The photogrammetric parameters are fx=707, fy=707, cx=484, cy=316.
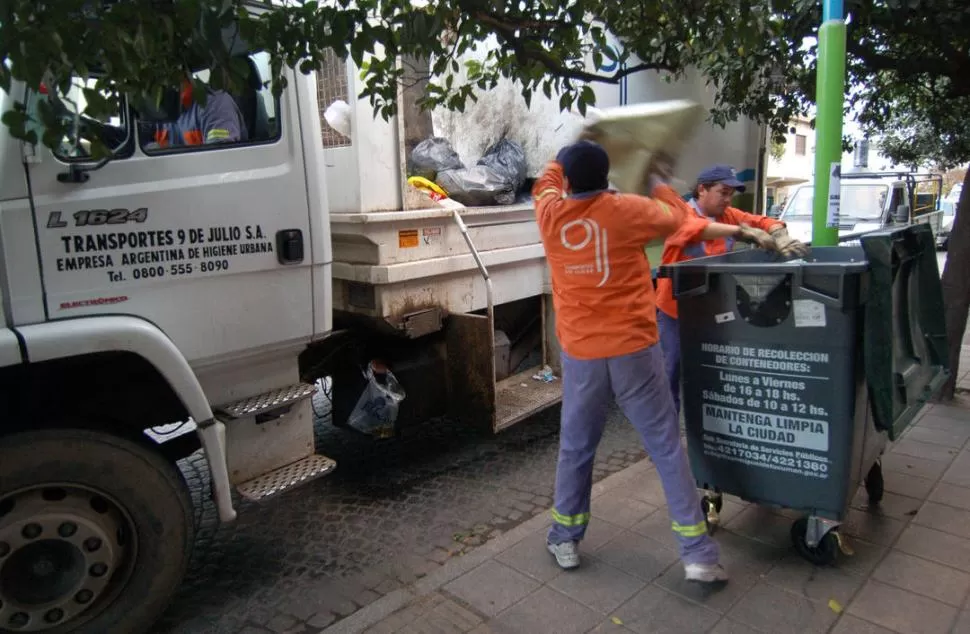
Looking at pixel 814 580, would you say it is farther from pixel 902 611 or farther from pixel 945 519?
pixel 945 519

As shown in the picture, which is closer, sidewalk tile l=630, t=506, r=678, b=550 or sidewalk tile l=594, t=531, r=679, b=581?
sidewalk tile l=594, t=531, r=679, b=581

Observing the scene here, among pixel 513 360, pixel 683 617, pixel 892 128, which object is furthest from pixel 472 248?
pixel 892 128

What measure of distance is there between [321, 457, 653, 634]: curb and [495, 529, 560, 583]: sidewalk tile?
4 cm

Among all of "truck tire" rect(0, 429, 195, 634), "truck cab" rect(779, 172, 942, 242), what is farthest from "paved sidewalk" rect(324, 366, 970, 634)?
"truck cab" rect(779, 172, 942, 242)

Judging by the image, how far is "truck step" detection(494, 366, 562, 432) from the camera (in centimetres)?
419

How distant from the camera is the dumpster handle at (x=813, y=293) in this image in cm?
258

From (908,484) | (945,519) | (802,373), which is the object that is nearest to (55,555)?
(802,373)

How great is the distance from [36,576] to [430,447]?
2.52m

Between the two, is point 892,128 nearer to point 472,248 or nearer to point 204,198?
point 472,248

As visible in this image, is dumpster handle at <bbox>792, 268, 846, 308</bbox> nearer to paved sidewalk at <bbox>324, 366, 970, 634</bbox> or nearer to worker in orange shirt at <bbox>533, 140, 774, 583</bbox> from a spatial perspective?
worker in orange shirt at <bbox>533, 140, 774, 583</bbox>

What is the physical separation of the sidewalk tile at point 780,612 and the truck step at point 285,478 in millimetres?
1802

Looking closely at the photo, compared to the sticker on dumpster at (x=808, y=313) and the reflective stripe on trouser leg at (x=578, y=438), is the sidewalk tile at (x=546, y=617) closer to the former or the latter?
the reflective stripe on trouser leg at (x=578, y=438)

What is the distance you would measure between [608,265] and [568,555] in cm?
124

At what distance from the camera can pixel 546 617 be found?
268cm
